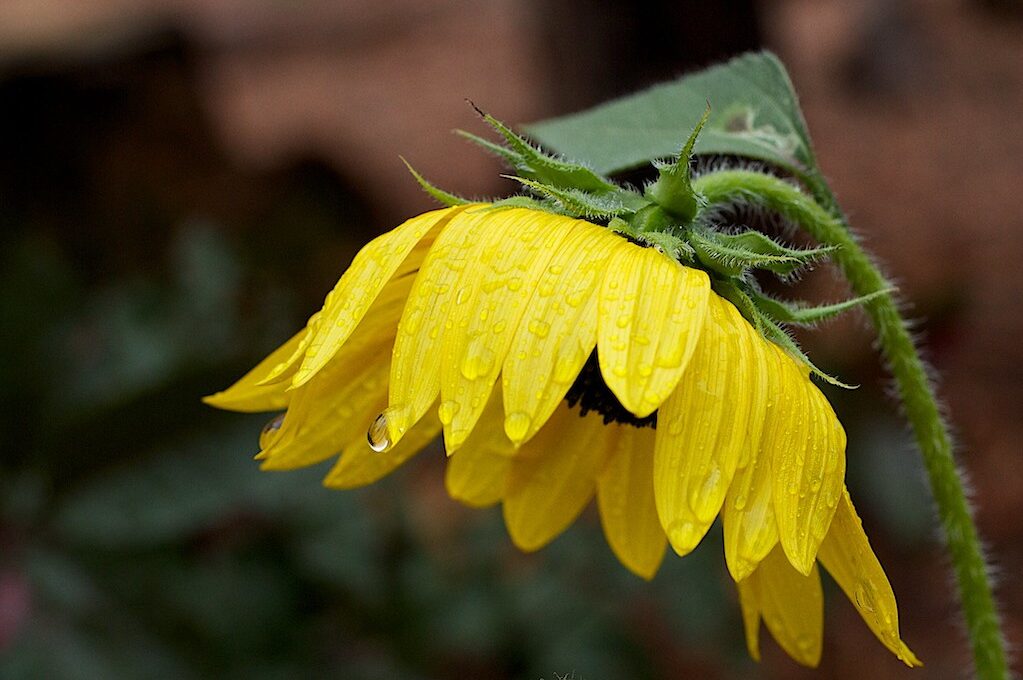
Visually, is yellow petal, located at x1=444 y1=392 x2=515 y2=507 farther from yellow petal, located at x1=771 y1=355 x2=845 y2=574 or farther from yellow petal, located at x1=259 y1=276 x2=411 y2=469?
yellow petal, located at x1=771 y1=355 x2=845 y2=574

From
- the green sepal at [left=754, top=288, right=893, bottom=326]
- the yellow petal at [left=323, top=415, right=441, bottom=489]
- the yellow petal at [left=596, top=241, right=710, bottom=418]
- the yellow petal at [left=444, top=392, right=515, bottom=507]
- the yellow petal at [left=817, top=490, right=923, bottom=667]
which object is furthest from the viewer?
the yellow petal at [left=444, top=392, right=515, bottom=507]

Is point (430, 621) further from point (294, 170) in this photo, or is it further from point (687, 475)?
point (294, 170)

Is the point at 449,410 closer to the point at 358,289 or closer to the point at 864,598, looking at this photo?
the point at 358,289

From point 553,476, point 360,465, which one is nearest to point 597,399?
point 553,476

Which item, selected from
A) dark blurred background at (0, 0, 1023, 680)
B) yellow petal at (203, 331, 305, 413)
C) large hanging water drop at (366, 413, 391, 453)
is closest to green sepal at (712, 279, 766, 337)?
large hanging water drop at (366, 413, 391, 453)

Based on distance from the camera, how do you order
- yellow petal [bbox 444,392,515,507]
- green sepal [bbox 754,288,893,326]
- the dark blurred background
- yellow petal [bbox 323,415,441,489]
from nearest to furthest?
green sepal [bbox 754,288,893,326] < yellow petal [bbox 323,415,441,489] < yellow petal [bbox 444,392,515,507] < the dark blurred background

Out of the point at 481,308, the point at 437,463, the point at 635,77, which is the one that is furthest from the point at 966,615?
the point at 437,463
